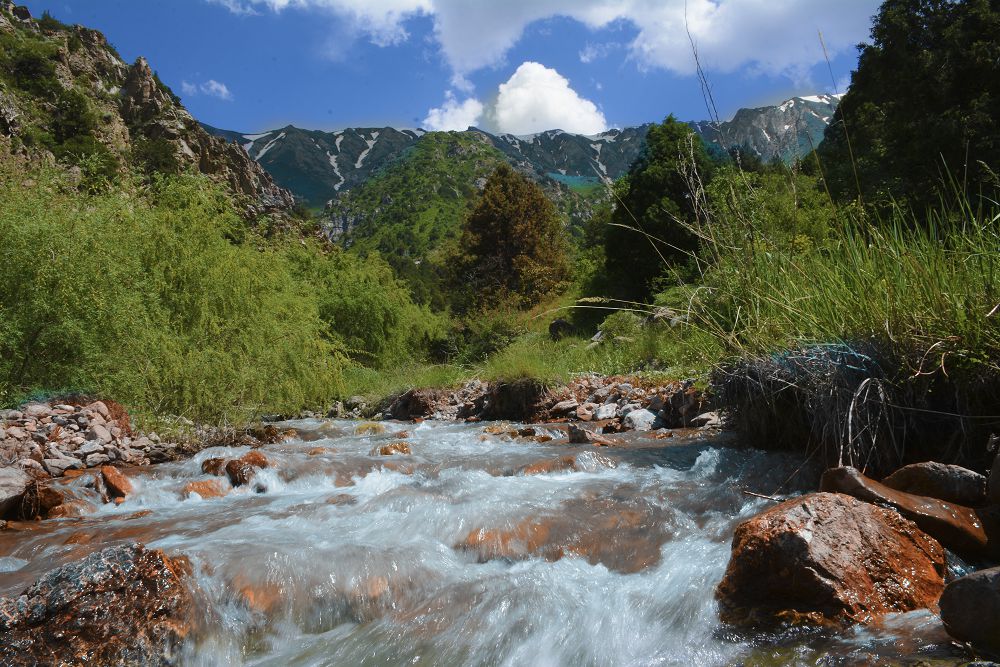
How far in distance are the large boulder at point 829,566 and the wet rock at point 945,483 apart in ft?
Answer: 1.18

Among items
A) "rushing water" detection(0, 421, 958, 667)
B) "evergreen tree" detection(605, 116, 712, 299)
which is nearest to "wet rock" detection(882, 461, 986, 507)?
"rushing water" detection(0, 421, 958, 667)

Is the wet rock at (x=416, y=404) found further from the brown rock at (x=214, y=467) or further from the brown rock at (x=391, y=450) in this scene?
the brown rock at (x=214, y=467)

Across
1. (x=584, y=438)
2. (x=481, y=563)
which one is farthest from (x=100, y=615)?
(x=584, y=438)

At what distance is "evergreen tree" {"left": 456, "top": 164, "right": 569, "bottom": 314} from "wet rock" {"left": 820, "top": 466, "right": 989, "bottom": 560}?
26256 millimetres

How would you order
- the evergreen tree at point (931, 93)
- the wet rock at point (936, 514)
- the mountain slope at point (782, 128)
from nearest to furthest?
the wet rock at point (936, 514)
the mountain slope at point (782, 128)
the evergreen tree at point (931, 93)

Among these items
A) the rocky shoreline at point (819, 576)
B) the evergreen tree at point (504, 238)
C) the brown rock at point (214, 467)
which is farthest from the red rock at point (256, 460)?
the evergreen tree at point (504, 238)

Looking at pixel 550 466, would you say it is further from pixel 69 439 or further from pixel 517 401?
pixel 517 401

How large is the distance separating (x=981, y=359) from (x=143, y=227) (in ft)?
30.7

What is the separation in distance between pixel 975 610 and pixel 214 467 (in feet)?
18.7

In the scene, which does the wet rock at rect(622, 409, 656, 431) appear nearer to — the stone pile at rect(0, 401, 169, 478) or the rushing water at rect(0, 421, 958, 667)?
the rushing water at rect(0, 421, 958, 667)

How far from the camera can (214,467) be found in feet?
19.3

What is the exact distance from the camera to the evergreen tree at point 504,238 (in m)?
29.7

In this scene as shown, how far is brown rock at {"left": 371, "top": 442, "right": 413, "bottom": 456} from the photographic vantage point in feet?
22.7

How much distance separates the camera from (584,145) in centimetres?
17262
